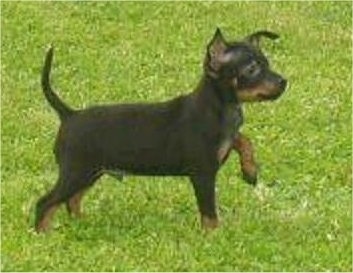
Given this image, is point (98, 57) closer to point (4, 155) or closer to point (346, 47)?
point (346, 47)

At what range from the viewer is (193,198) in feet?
39.8

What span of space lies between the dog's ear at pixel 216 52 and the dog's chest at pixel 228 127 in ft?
1.14

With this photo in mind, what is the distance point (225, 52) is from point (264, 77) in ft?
1.24

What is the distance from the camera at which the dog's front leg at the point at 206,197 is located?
10852 mm

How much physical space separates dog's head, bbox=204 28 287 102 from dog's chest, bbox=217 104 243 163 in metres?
0.13

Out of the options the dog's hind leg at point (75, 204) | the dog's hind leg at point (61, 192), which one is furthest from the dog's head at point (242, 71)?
the dog's hind leg at point (75, 204)

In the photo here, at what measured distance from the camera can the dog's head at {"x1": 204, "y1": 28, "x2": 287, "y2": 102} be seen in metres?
10.7

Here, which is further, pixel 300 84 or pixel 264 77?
pixel 300 84

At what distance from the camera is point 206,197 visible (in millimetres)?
10852

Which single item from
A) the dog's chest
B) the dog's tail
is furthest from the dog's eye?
the dog's tail

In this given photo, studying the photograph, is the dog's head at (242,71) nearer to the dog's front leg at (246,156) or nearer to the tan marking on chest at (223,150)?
the tan marking on chest at (223,150)

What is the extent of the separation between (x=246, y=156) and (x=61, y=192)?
1.62 meters

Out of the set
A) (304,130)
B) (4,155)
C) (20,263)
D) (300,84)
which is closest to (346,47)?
(300,84)

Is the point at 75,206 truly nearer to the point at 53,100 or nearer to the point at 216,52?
the point at 53,100
